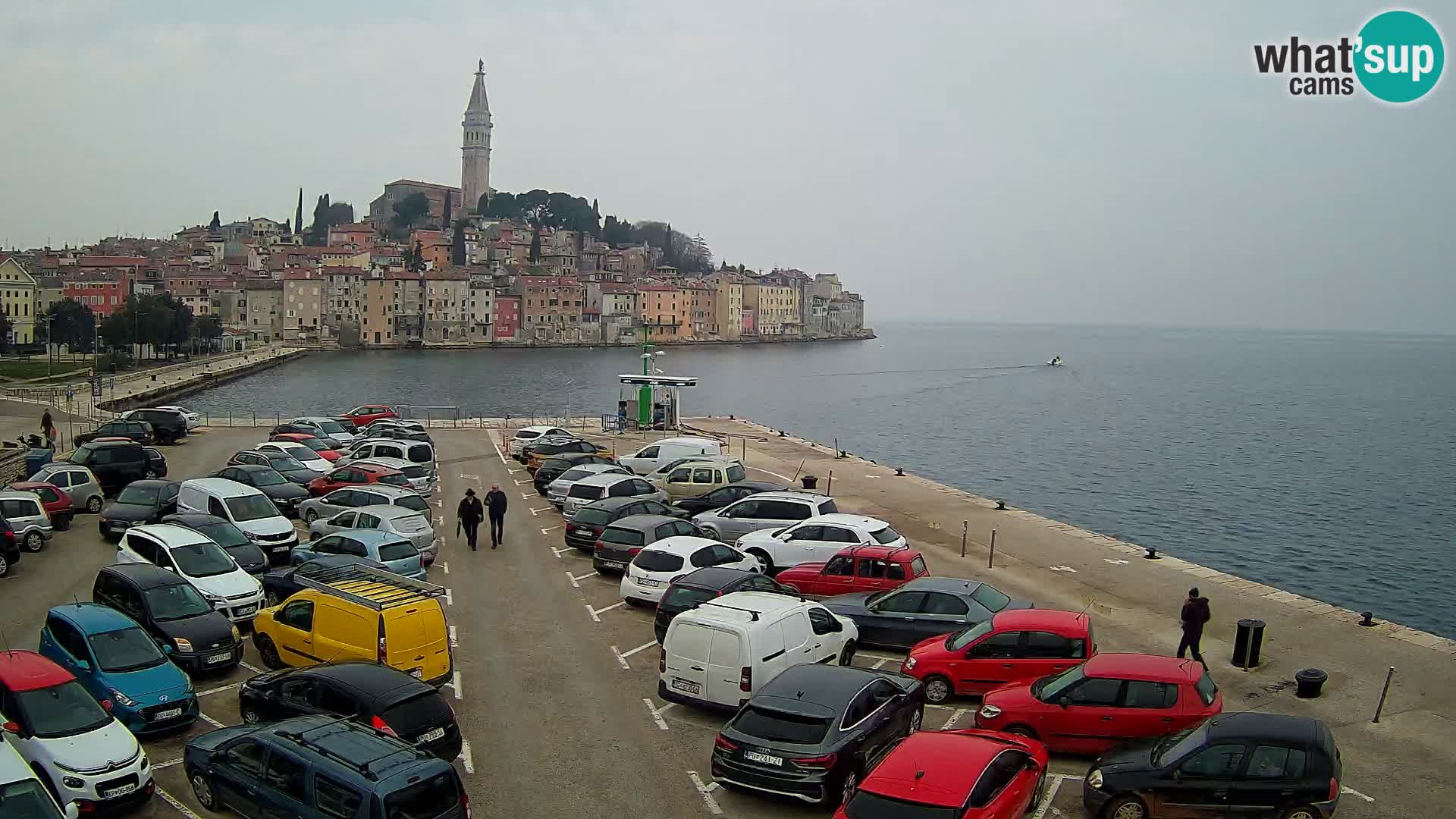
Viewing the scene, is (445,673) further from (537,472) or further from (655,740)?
(537,472)

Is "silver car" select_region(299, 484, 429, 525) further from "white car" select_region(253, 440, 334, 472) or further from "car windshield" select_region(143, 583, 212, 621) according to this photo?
"car windshield" select_region(143, 583, 212, 621)

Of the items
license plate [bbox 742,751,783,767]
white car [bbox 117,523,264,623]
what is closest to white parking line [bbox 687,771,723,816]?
license plate [bbox 742,751,783,767]

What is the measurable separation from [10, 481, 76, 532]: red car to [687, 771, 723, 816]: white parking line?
16.2m

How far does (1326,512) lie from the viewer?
4191cm

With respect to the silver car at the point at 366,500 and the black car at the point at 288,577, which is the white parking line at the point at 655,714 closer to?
the black car at the point at 288,577

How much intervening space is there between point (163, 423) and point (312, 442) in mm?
7101

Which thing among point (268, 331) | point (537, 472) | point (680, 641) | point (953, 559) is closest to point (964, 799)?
point (680, 641)

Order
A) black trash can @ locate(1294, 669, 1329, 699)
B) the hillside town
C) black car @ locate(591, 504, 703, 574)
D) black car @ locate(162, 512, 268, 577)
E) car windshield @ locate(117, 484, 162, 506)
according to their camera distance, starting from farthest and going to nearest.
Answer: the hillside town, car windshield @ locate(117, 484, 162, 506), black car @ locate(591, 504, 703, 574), black car @ locate(162, 512, 268, 577), black trash can @ locate(1294, 669, 1329, 699)

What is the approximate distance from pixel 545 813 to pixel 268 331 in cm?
14892

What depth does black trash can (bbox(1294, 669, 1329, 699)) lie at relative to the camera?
12.4 metres

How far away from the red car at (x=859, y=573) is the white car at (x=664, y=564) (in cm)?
82

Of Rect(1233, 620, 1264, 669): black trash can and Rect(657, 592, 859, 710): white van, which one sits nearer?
Rect(657, 592, 859, 710): white van

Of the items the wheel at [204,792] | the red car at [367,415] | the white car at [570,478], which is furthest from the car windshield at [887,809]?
the red car at [367,415]

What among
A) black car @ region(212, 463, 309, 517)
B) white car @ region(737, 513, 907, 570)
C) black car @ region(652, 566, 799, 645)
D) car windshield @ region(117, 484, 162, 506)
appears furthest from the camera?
black car @ region(212, 463, 309, 517)
